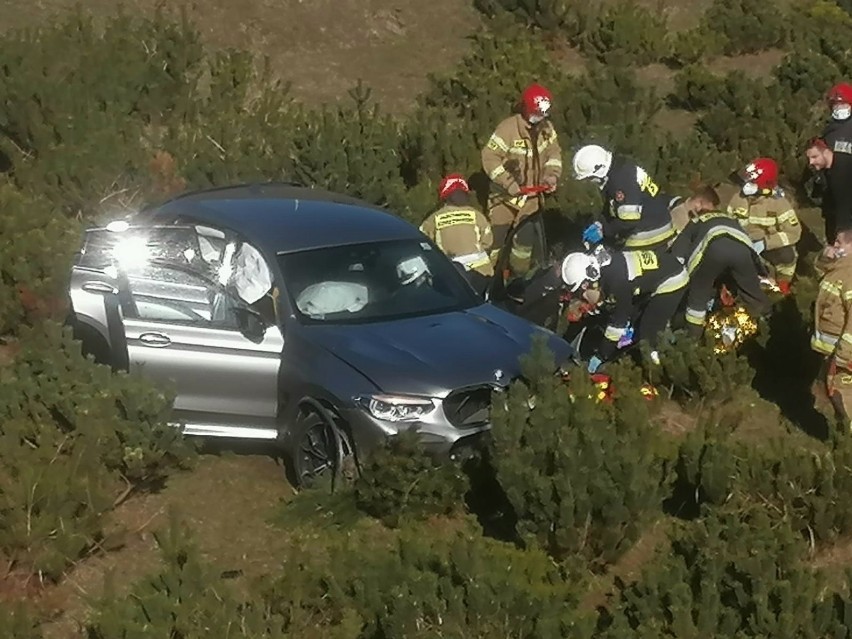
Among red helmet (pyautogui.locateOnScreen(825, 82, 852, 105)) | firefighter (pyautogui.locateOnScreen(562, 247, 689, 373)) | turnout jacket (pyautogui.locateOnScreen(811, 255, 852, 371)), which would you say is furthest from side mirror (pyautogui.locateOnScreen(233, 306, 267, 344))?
red helmet (pyautogui.locateOnScreen(825, 82, 852, 105))

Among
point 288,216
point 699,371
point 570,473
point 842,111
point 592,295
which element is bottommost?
point 699,371

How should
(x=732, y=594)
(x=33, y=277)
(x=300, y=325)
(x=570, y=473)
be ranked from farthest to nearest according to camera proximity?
(x=33, y=277) → (x=300, y=325) → (x=570, y=473) → (x=732, y=594)

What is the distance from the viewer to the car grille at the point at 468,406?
8.57 m

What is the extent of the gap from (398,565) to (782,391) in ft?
16.8

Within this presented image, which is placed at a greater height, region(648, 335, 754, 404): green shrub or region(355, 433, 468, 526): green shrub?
region(355, 433, 468, 526): green shrub

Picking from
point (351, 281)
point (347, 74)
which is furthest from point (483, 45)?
point (351, 281)

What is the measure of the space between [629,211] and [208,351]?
11.0ft

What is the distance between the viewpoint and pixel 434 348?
29.3ft

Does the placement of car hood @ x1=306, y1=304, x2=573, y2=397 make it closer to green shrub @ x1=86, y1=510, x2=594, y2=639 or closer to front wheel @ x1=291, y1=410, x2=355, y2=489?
front wheel @ x1=291, y1=410, x2=355, y2=489

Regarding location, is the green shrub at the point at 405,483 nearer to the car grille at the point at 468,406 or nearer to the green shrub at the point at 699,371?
the car grille at the point at 468,406

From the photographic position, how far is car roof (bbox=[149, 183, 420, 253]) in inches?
386

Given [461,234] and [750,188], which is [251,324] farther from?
[750,188]

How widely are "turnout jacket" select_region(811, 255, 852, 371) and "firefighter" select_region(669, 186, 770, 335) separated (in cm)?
123

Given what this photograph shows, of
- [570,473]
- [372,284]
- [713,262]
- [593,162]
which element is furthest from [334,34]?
[570,473]
